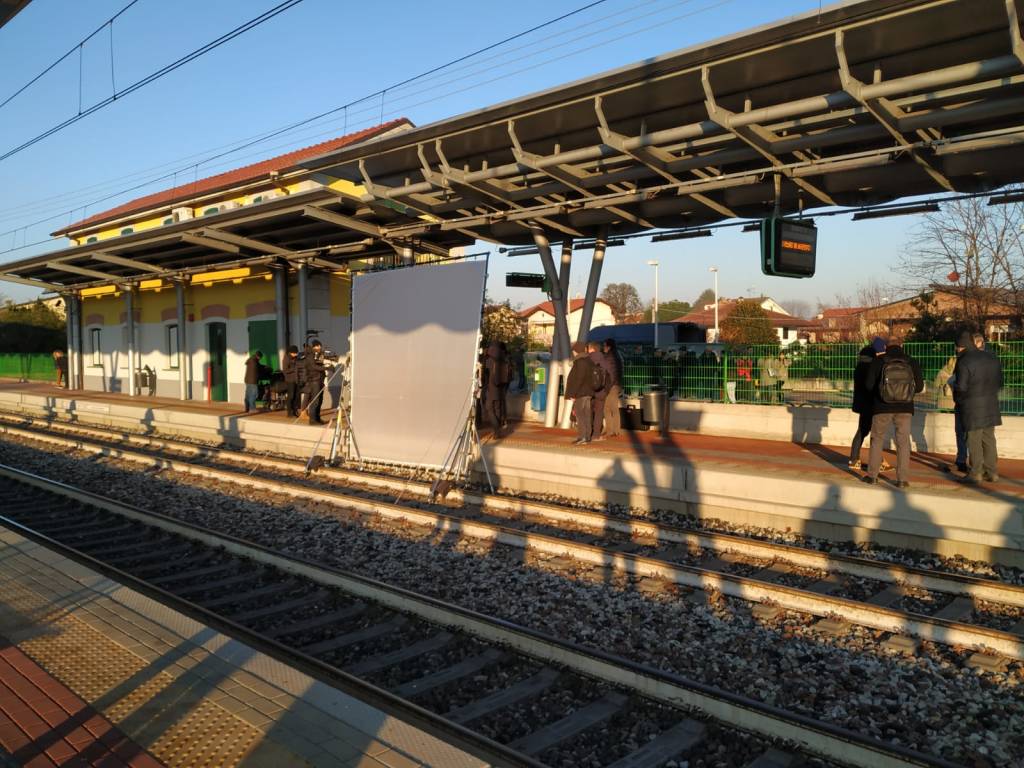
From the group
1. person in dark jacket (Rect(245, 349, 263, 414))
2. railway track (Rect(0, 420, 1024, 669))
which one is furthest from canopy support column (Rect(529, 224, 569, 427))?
person in dark jacket (Rect(245, 349, 263, 414))

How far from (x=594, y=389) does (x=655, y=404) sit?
9.24ft

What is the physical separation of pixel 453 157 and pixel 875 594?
361 inches

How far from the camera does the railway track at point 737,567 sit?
244 inches

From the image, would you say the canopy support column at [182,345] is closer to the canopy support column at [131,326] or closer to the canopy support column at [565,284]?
the canopy support column at [131,326]

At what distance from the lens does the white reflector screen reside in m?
11.8

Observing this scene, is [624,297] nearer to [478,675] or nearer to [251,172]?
[251,172]

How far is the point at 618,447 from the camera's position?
1307 centimetres

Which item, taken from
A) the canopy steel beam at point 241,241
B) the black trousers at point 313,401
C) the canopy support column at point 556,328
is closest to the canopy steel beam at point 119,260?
the canopy steel beam at point 241,241

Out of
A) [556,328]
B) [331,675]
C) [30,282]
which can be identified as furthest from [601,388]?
[30,282]

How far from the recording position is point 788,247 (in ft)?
33.6

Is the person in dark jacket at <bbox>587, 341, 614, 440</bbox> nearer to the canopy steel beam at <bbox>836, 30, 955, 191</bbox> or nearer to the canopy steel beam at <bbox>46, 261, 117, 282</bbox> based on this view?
the canopy steel beam at <bbox>836, 30, 955, 191</bbox>

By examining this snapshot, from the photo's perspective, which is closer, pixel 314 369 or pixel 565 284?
pixel 565 284

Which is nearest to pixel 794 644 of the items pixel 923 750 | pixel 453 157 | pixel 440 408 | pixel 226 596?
pixel 923 750

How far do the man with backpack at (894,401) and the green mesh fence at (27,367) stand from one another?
43.6m
